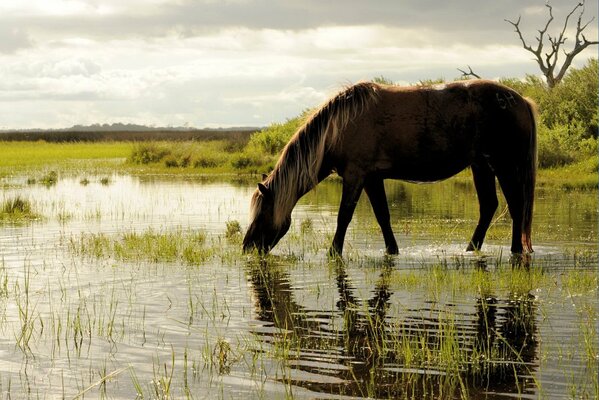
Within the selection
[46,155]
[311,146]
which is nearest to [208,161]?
[46,155]

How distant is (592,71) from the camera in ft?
105

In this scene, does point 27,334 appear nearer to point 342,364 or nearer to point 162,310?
point 162,310

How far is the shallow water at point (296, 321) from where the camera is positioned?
5.52m

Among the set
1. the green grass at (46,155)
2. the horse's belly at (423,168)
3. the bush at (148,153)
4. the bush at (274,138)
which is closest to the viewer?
the horse's belly at (423,168)

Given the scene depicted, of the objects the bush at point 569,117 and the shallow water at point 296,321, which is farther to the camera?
the bush at point 569,117

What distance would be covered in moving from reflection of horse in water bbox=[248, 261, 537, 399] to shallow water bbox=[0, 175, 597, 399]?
18 mm

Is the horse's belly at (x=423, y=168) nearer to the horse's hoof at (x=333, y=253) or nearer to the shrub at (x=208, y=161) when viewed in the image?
the horse's hoof at (x=333, y=253)

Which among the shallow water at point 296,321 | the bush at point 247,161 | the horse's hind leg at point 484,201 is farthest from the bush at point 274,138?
the horse's hind leg at point 484,201

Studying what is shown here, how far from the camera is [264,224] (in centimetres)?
1055

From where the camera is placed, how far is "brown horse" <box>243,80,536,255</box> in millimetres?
10461

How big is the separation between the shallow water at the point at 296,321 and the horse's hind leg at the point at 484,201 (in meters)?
0.27

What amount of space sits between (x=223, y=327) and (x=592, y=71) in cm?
2786

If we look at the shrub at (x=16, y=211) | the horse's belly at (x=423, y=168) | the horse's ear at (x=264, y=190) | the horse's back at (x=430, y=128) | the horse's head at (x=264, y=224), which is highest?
the horse's back at (x=430, y=128)

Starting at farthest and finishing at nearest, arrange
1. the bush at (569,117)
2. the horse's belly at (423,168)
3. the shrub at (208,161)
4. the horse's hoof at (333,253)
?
the shrub at (208,161), the bush at (569,117), the horse's belly at (423,168), the horse's hoof at (333,253)
